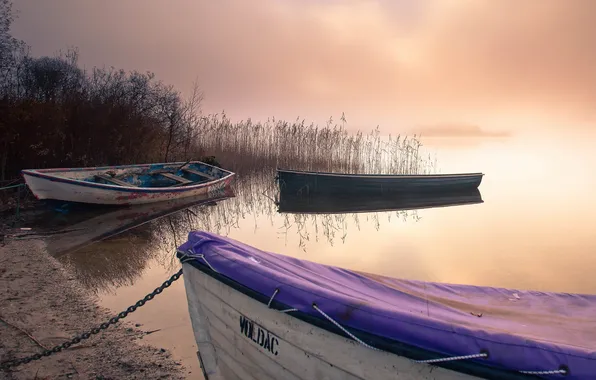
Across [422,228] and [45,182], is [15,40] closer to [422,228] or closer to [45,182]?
[45,182]

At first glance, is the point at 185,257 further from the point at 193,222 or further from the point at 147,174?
the point at 147,174

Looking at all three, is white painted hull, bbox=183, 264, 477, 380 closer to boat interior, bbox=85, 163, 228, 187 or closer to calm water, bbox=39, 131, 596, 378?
calm water, bbox=39, 131, 596, 378

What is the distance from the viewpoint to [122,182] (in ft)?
35.9

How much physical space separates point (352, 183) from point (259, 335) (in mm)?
12919

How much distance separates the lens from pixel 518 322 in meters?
2.49

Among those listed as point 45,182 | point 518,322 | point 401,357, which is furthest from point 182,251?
point 45,182

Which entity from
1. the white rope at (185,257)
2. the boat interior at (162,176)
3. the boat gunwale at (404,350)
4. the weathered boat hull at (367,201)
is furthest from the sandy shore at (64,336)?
the weathered boat hull at (367,201)

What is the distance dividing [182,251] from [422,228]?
8.44 m

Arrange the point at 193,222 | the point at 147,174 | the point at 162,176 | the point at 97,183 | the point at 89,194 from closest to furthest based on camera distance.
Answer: the point at 89,194
the point at 97,183
the point at 193,222
the point at 147,174
the point at 162,176

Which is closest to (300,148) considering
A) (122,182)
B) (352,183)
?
(352,183)

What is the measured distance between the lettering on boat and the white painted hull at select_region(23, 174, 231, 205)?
786cm

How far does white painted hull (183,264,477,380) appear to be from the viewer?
190 centimetres

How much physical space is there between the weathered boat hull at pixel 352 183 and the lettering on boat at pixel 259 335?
40.0ft

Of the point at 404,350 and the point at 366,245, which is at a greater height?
the point at 404,350
